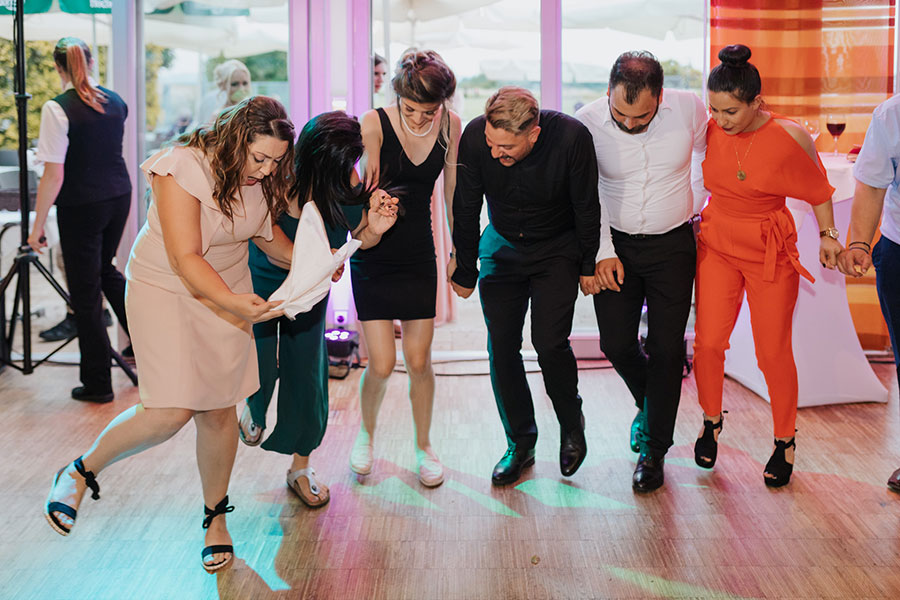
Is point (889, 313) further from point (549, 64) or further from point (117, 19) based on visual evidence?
point (117, 19)

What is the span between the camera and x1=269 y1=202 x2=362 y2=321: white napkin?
7.83 feet

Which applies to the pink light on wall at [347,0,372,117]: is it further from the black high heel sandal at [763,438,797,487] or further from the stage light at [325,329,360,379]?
the black high heel sandal at [763,438,797,487]

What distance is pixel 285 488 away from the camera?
3.18 m

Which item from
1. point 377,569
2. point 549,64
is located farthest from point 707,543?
point 549,64

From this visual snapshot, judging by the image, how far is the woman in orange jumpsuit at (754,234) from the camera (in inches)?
113

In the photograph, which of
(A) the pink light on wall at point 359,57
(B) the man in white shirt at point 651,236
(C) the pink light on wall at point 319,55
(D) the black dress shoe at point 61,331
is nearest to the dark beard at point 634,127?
(B) the man in white shirt at point 651,236

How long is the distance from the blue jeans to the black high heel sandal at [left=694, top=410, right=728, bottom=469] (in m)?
0.61

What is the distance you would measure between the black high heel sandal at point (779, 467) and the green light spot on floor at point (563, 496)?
511mm

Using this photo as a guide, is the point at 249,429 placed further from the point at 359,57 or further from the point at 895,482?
the point at 359,57

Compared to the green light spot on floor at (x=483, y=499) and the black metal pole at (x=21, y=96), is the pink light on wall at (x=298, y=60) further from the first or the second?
the green light spot on floor at (x=483, y=499)

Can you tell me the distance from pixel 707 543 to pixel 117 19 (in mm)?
3715

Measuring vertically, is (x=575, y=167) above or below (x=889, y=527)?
above

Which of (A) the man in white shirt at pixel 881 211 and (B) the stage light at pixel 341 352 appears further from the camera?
(B) the stage light at pixel 341 352

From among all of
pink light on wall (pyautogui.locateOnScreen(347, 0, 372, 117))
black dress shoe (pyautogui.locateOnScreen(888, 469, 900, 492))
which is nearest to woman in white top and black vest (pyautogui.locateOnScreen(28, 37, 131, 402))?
pink light on wall (pyautogui.locateOnScreen(347, 0, 372, 117))
